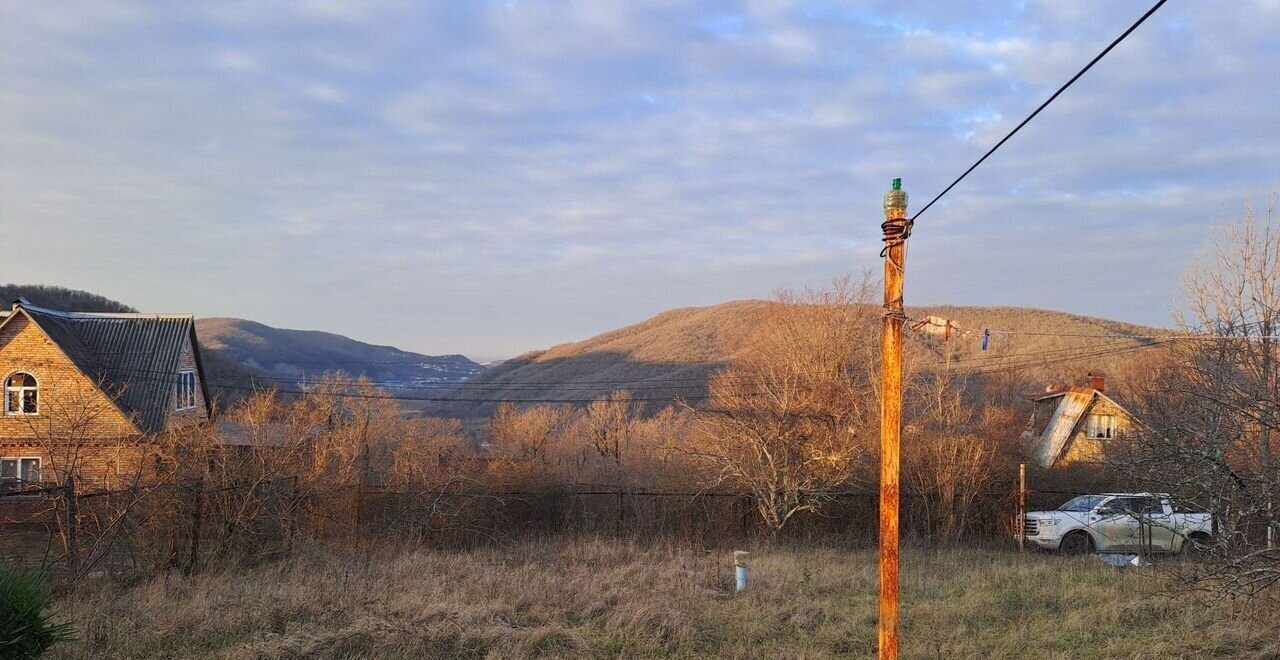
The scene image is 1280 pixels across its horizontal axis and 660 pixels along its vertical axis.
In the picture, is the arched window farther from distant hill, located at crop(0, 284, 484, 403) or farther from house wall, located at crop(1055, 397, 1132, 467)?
distant hill, located at crop(0, 284, 484, 403)

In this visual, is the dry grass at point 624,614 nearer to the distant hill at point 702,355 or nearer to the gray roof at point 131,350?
the gray roof at point 131,350

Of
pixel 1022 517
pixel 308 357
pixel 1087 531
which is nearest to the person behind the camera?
pixel 1087 531

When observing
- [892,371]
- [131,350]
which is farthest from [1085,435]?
[131,350]

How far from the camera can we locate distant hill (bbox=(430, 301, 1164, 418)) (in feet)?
167

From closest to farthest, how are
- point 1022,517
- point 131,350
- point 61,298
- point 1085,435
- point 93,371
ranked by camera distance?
point 1022,517 < point 93,371 < point 131,350 < point 1085,435 < point 61,298

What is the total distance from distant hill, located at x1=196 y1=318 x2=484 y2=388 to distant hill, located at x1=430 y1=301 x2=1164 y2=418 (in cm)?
1061

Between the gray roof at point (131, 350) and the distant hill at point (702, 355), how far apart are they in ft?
76.2

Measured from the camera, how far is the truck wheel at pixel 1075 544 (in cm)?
1612

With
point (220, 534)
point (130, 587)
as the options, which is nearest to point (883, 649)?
point (130, 587)

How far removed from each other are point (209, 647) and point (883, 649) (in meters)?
6.38

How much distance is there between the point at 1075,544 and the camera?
16.3 m

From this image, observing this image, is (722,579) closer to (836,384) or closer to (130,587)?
(130,587)

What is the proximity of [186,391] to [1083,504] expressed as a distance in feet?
84.8

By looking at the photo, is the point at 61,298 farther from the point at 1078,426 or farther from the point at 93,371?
the point at 1078,426
